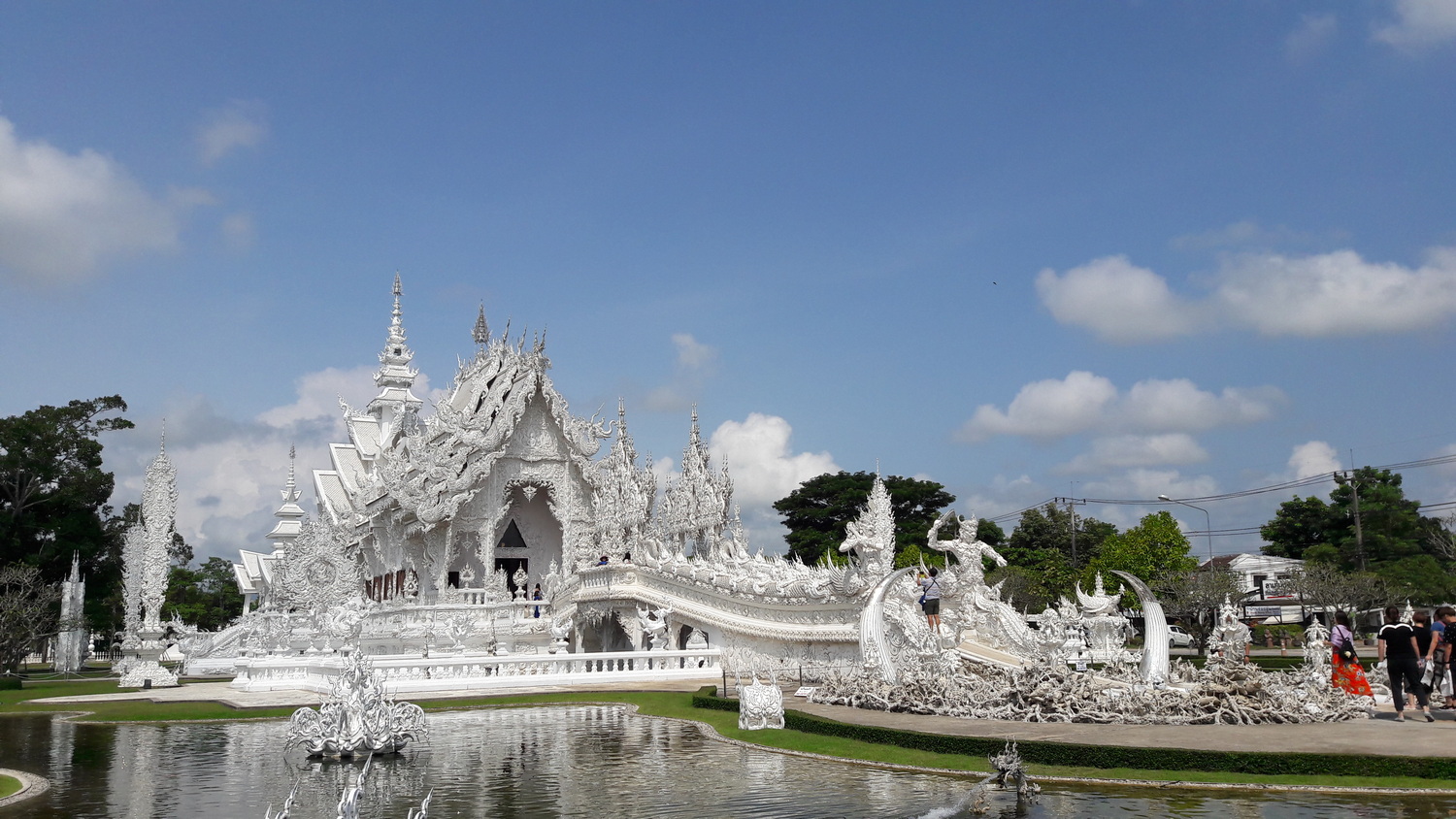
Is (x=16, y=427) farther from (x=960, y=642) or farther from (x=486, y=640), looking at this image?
(x=960, y=642)

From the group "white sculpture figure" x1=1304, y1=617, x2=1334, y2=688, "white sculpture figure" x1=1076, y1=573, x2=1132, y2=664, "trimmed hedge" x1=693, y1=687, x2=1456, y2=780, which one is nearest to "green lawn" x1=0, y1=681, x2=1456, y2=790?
"trimmed hedge" x1=693, y1=687, x2=1456, y2=780

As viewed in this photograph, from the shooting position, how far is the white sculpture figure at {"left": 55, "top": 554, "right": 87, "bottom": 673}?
33.3 m

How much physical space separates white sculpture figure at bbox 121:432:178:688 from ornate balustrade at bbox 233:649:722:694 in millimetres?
3238

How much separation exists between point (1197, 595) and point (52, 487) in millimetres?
38119

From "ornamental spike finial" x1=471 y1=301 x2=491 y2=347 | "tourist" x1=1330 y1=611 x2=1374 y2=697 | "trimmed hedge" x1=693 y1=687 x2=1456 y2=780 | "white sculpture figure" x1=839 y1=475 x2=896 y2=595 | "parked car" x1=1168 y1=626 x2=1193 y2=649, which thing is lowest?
"parked car" x1=1168 y1=626 x2=1193 y2=649

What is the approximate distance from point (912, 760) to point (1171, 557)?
27.4m

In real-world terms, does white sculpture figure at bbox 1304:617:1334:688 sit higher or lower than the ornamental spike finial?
lower

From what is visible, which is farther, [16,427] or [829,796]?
[16,427]

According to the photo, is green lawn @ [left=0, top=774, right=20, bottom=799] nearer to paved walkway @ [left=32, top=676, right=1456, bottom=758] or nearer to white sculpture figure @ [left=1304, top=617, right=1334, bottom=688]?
paved walkway @ [left=32, top=676, right=1456, bottom=758]

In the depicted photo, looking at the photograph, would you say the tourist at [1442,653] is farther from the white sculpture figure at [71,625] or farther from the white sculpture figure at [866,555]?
the white sculpture figure at [71,625]

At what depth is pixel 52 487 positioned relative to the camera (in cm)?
3712

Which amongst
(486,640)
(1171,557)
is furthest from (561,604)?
(1171,557)

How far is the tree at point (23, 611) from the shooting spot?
29.0 metres

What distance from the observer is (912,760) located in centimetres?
1030
